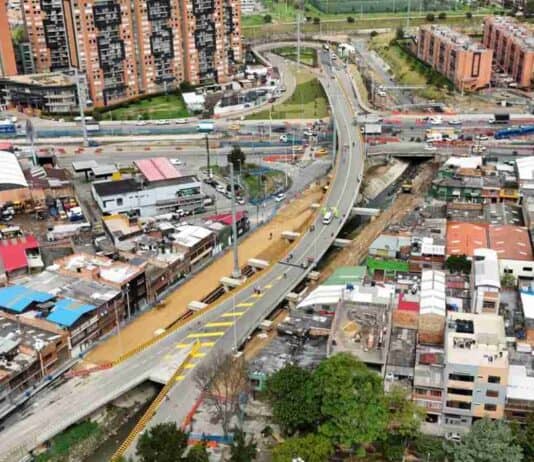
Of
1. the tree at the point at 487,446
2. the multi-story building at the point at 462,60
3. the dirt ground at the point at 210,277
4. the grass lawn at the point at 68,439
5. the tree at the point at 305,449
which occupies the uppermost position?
the multi-story building at the point at 462,60

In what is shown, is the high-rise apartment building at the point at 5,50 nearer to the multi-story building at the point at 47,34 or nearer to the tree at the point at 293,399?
the multi-story building at the point at 47,34

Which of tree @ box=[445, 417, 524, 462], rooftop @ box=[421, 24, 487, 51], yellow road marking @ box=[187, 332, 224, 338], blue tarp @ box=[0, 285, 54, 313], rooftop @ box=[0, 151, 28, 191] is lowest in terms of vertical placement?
yellow road marking @ box=[187, 332, 224, 338]

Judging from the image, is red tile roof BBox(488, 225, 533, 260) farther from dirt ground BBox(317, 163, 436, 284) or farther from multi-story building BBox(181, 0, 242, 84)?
multi-story building BBox(181, 0, 242, 84)

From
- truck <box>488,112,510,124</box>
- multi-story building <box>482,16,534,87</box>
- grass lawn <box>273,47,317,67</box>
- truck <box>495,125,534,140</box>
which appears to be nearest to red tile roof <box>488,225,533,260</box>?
truck <box>495,125,534,140</box>

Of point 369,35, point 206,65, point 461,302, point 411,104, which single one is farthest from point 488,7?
point 461,302

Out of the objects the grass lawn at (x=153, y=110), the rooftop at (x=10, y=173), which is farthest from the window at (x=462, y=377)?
the grass lawn at (x=153, y=110)
